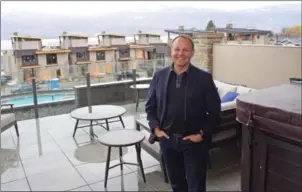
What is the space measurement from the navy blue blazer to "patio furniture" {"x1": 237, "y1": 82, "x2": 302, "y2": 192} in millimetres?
556

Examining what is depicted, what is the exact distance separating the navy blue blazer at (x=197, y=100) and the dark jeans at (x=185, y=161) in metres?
0.09

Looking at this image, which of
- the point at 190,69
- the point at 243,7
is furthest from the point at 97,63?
the point at 190,69

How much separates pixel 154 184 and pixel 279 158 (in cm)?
201

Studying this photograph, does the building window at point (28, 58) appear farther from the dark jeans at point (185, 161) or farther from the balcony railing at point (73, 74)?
the dark jeans at point (185, 161)

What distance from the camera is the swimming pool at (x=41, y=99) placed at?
18.6 ft

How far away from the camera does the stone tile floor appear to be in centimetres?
303

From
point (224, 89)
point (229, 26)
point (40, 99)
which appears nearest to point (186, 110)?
point (224, 89)

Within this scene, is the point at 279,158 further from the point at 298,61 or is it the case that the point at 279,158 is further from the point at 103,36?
the point at 103,36

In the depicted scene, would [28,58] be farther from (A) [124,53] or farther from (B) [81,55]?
(A) [124,53]

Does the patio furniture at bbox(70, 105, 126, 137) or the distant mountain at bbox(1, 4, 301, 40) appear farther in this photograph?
the distant mountain at bbox(1, 4, 301, 40)

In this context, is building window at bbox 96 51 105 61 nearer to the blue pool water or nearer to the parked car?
the parked car

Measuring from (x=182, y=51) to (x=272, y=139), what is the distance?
0.84 metres

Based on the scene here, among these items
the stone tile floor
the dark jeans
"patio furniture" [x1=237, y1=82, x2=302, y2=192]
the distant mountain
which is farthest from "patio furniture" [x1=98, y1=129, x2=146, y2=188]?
the distant mountain

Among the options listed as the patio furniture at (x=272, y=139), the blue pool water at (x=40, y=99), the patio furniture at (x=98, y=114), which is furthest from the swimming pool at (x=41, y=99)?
the patio furniture at (x=272, y=139)
